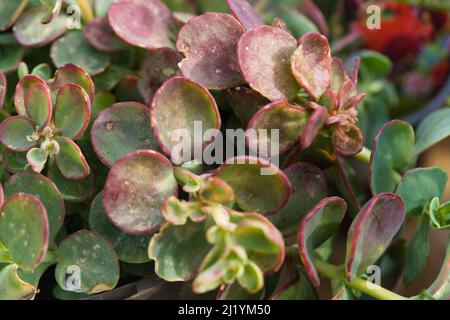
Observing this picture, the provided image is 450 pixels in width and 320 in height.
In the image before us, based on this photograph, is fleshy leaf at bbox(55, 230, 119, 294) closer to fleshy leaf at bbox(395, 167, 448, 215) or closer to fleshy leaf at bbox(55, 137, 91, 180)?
fleshy leaf at bbox(55, 137, 91, 180)

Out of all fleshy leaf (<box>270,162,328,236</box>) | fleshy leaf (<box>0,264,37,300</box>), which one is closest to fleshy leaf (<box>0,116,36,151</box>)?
fleshy leaf (<box>0,264,37,300</box>)

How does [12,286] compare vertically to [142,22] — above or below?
below

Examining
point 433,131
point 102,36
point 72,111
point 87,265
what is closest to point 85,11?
point 102,36

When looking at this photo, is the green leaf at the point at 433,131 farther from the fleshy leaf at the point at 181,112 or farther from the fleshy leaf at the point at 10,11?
the fleshy leaf at the point at 10,11

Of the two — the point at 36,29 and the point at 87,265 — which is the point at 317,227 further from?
the point at 36,29

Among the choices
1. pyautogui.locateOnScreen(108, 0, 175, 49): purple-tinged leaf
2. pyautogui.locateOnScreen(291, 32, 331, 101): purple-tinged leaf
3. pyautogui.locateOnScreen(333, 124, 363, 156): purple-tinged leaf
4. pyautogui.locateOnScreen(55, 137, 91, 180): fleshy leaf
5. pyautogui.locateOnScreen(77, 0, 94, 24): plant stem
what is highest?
pyautogui.locateOnScreen(291, 32, 331, 101): purple-tinged leaf

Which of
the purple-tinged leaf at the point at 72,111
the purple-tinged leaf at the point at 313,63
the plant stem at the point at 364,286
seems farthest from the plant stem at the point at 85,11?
the plant stem at the point at 364,286
